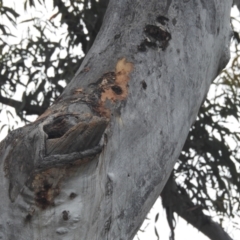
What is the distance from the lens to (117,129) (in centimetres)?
136

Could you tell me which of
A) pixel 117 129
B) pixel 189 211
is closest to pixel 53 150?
pixel 117 129

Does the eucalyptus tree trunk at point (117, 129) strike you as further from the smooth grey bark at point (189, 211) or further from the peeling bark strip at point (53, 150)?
the smooth grey bark at point (189, 211)

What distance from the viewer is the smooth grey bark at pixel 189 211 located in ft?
11.0

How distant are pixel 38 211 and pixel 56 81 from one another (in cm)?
239

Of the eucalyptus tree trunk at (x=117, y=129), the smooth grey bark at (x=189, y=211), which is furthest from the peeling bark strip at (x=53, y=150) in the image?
the smooth grey bark at (x=189, y=211)

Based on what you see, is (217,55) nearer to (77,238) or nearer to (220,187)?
(77,238)

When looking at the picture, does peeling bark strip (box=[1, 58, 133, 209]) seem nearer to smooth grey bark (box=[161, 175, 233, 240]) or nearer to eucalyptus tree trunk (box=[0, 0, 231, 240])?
eucalyptus tree trunk (box=[0, 0, 231, 240])

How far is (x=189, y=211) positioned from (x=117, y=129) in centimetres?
207

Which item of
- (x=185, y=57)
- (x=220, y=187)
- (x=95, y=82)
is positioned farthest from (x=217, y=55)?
(x=220, y=187)

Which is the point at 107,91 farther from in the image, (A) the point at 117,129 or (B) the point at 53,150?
(B) the point at 53,150

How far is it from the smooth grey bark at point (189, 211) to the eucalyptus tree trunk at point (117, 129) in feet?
5.61

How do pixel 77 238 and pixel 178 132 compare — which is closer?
pixel 77 238

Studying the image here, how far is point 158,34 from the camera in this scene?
1.52m

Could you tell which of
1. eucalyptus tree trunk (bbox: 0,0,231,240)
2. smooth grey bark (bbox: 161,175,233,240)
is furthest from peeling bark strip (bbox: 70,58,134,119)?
smooth grey bark (bbox: 161,175,233,240)
